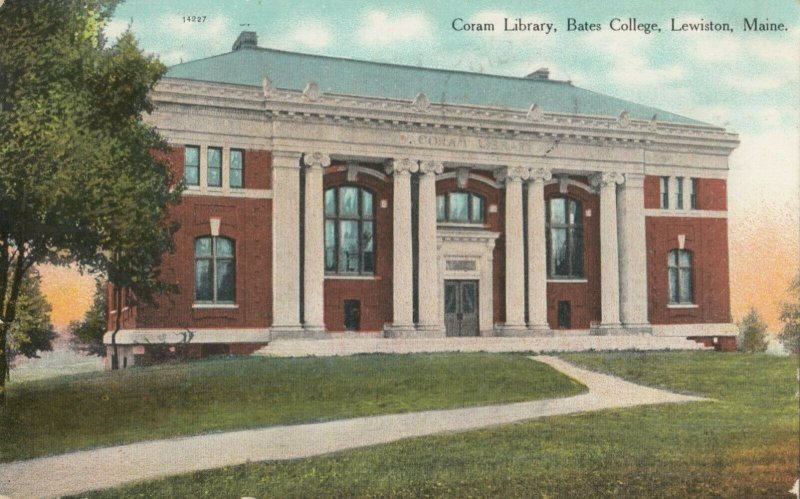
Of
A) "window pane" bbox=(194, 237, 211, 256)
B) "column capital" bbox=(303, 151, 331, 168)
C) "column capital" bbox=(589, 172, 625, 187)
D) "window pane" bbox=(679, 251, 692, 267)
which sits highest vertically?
"column capital" bbox=(303, 151, 331, 168)

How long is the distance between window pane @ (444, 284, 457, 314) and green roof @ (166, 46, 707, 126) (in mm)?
5398

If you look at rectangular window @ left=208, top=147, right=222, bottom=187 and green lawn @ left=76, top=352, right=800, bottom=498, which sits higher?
rectangular window @ left=208, top=147, right=222, bottom=187

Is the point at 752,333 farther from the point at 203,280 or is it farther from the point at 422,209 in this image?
the point at 203,280

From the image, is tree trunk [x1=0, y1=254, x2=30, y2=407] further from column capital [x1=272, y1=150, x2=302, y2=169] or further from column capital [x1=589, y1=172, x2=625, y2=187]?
column capital [x1=589, y1=172, x2=625, y2=187]

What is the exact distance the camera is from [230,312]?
17000 mm

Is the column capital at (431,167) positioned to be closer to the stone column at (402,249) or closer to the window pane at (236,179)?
the stone column at (402,249)

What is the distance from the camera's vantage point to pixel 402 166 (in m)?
22.6

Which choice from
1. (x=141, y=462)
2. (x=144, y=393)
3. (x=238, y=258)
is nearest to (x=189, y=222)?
(x=238, y=258)

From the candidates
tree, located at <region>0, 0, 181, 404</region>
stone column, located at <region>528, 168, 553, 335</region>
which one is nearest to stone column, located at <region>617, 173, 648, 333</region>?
Result: stone column, located at <region>528, 168, 553, 335</region>

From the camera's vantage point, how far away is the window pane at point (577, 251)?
22.4 m

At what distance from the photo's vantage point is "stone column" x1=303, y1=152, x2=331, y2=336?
67.3 feet

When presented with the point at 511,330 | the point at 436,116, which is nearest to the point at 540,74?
the point at 436,116

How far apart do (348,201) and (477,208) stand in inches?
137

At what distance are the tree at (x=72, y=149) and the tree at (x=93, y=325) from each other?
1.11 feet
